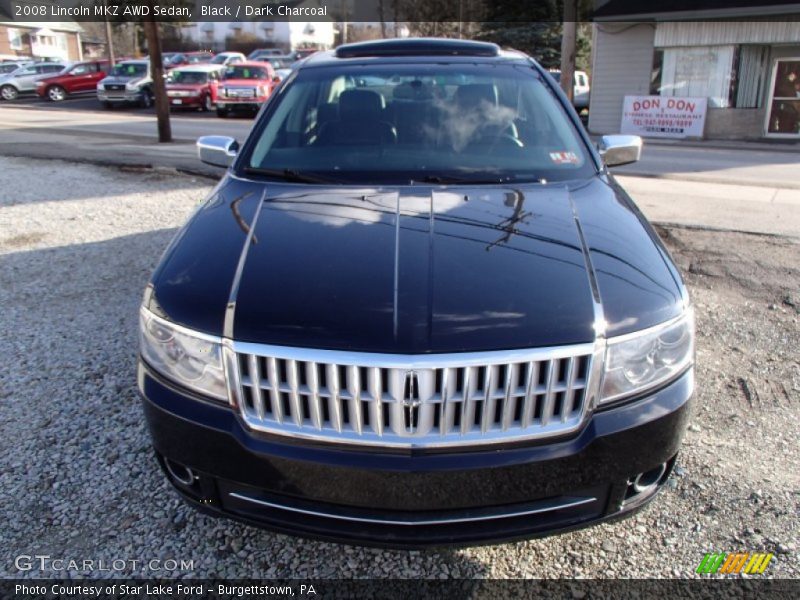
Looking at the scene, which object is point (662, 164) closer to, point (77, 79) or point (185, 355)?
point (185, 355)

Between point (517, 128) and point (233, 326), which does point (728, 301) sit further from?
point (233, 326)

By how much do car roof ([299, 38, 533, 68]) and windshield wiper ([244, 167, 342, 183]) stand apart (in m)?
0.98

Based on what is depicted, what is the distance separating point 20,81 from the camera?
34219 mm

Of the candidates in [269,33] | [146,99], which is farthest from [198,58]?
[269,33]

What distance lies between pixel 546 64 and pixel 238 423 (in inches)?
1415

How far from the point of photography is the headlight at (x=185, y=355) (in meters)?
2.21

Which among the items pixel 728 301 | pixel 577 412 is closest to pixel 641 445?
pixel 577 412

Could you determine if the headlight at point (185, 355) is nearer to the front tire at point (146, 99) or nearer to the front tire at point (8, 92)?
the front tire at point (146, 99)

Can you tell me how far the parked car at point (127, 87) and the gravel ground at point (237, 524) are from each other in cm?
2395

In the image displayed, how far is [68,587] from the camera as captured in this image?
2.47 metres

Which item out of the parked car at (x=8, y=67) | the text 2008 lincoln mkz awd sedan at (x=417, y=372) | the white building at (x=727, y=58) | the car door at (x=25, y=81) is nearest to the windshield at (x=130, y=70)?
the car door at (x=25, y=81)

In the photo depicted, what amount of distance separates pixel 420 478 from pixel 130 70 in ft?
99.2

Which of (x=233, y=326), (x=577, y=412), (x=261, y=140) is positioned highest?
(x=261, y=140)

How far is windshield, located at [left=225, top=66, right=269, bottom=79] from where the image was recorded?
24028 millimetres
